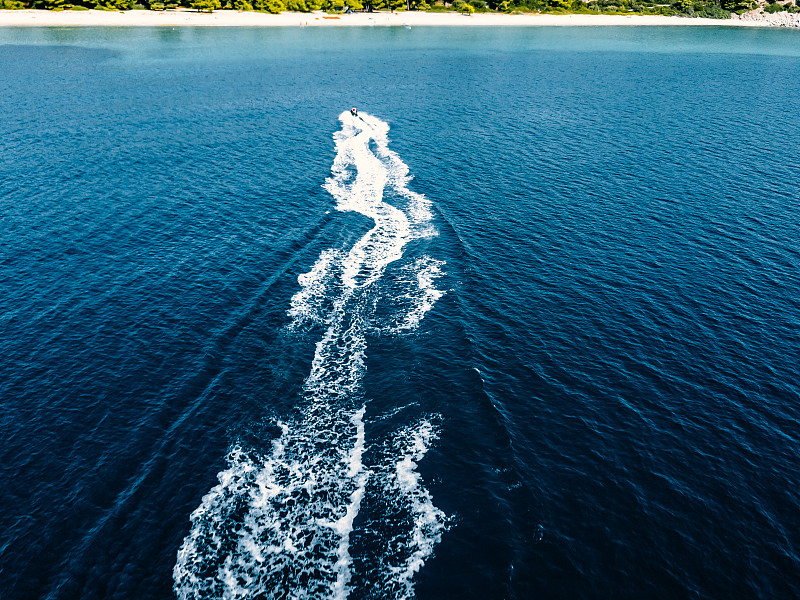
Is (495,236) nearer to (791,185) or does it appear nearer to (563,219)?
(563,219)

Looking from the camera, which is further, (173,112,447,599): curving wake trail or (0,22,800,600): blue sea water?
(0,22,800,600): blue sea water

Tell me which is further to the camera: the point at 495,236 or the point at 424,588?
the point at 495,236

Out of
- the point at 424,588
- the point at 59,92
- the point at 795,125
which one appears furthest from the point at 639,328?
the point at 59,92

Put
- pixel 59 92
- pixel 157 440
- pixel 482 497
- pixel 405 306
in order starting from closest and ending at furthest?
pixel 482 497
pixel 157 440
pixel 405 306
pixel 59 92

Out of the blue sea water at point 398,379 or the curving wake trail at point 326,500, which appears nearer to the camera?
the curving wake trail at point 326,500
